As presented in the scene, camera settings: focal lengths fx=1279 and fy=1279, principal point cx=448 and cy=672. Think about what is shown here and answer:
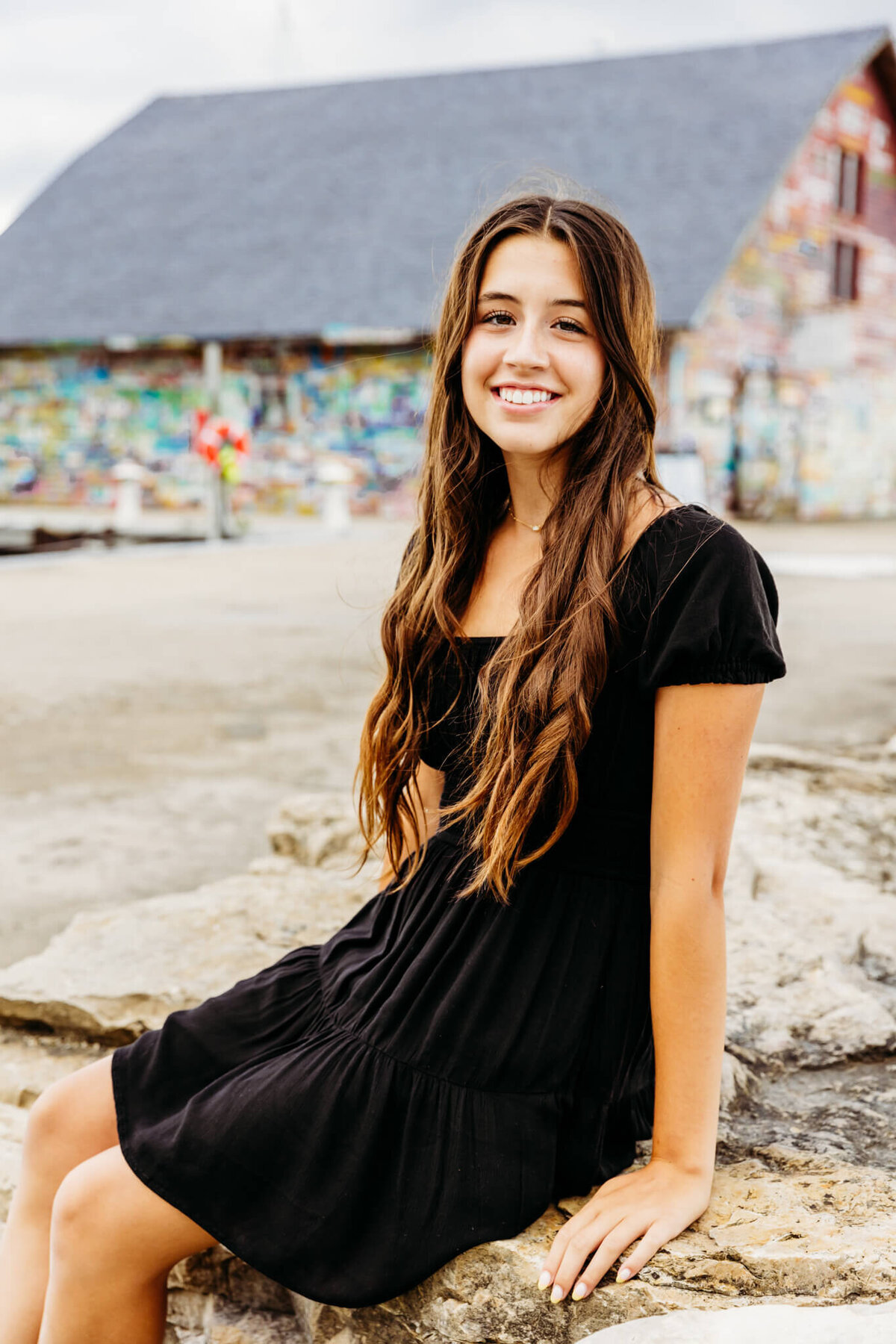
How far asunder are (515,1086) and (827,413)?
1714 centimetres

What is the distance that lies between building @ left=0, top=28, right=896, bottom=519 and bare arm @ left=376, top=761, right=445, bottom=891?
13.9 m

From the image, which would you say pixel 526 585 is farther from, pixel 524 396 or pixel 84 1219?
pixel 84 1219

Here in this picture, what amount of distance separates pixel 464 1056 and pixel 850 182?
19.0 meters

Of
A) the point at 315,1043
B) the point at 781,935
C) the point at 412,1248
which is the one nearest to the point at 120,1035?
the point at 315,1043

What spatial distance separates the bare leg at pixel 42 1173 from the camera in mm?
1568

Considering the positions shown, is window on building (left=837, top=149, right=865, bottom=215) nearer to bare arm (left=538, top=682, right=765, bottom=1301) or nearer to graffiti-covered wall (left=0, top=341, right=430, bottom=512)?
graffiti-covered wall (left=0, top=341, right=430, bottom=512)

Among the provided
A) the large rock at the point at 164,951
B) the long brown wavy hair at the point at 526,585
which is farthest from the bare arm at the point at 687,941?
the large rock at the point at 164,951

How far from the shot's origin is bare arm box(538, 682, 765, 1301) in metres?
1.44

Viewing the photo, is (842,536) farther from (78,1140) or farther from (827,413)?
(78,1140)

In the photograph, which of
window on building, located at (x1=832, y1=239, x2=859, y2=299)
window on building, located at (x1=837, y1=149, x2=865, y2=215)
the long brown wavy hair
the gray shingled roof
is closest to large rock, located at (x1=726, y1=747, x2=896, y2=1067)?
the long brown wavy hair

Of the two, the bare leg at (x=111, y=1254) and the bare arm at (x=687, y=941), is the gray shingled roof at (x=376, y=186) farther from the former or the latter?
the bare leg at (x=111, y=1254)

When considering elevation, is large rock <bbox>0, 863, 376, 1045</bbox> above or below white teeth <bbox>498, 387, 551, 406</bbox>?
below

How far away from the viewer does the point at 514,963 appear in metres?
1.54

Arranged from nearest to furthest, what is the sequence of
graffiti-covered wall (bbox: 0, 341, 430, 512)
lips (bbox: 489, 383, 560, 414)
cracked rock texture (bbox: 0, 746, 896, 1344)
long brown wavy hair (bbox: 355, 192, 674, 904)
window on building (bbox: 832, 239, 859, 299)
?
cracked rock texture (bbox: 0, 746, 896, 1344), long brown wavy hair (bbox: 355, 192, 674, 904), lips (bbox: 489, 383, 560, 414), graffiti-covered wall (bbox: 0, 341, 430, 512), window on building (bbox: 832, 239, 859, 299)
